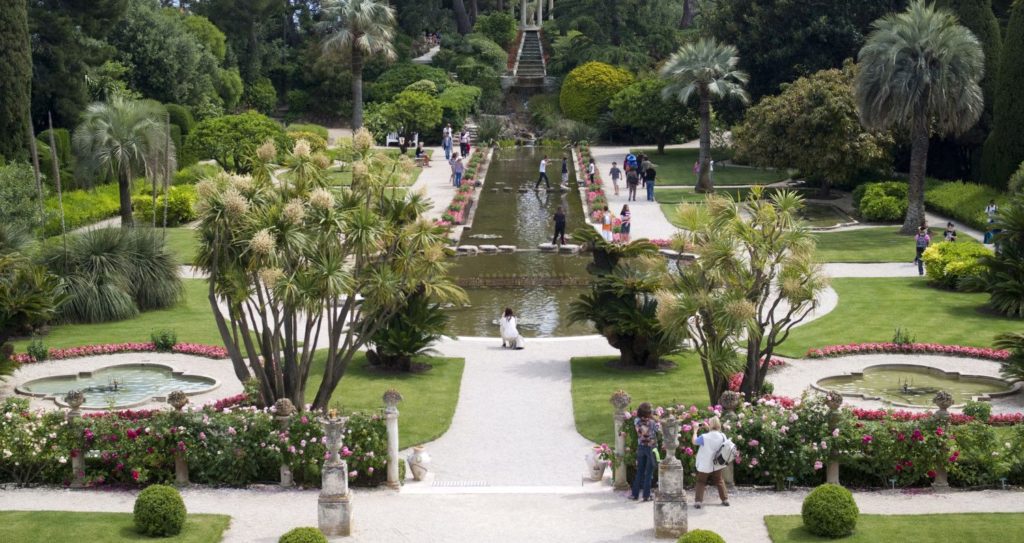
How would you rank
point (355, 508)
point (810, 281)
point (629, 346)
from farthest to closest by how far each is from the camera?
1. point (629, 346)
2. point (810, 281)
3. point (355, 508)

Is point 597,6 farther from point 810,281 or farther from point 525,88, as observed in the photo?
point 810,281

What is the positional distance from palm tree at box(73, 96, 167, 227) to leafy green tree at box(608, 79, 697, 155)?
89.9ft

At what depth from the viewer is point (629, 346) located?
26.4m

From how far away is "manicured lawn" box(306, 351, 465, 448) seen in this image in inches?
875

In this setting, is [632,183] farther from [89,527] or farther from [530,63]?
[530,63]

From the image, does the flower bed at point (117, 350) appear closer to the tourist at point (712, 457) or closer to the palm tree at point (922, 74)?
the tourist at point (712, 457)

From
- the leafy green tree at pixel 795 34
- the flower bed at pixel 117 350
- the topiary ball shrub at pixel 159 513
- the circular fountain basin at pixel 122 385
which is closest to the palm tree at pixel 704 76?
the leafy green tree at pixel 795 34

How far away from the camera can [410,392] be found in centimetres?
2456

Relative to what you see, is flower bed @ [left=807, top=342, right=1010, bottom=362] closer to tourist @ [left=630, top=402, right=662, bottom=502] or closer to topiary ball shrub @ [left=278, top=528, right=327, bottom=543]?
tourist @ [left=630, top=402, right=662, bottom=502]

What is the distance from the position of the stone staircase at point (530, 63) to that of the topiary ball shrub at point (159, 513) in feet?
219

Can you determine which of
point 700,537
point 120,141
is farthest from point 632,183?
point 700,537

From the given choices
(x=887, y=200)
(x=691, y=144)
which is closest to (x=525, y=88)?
(x=691, y=144)

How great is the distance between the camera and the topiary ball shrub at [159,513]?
16.5 meters

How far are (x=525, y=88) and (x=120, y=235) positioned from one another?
173ft
